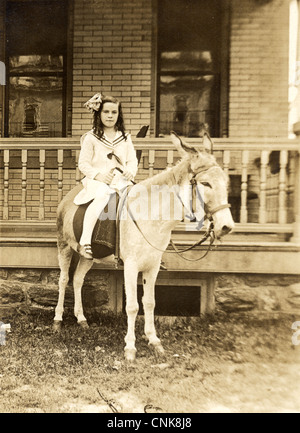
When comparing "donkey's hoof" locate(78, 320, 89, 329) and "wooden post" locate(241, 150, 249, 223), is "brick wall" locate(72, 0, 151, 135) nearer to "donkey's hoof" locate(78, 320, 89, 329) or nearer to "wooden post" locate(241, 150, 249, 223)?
"wooden post" locate(241, 150, 249, 223)

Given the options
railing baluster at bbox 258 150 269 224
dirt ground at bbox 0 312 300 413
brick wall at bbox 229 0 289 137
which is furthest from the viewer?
brick wall at bbox 229 0 289 137

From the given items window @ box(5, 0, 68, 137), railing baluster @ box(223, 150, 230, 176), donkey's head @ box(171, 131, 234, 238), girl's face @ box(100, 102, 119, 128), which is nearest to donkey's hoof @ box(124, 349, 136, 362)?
donkey's head @ box(171, 131, 234, 238)

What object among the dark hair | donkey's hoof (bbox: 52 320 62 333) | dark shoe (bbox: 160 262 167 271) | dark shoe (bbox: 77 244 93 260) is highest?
the dark hair

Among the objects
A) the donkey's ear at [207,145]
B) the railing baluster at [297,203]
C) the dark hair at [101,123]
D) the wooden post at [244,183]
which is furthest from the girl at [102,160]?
the railing baluster at [297,203]

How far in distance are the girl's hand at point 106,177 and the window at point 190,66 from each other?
0.91 metres

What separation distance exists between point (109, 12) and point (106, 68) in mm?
497

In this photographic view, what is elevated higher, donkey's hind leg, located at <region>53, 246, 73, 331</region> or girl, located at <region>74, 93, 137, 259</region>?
girl, located at <region>74, 93, 137, 259</region>

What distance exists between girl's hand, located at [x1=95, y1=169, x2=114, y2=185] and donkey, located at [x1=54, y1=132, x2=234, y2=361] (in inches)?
7.3

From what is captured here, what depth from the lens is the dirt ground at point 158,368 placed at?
3.28m

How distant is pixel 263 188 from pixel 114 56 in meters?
1.78

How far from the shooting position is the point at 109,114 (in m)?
3.40

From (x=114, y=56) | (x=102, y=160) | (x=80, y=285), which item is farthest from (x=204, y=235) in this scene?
(x=114, y=56)

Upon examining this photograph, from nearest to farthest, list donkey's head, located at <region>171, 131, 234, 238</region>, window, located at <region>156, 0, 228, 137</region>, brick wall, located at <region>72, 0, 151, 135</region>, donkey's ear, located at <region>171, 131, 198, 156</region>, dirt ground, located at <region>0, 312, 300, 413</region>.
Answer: donkey's head, located at <region>171, 131, 234, 238</region>, donkey's ear, located at <region>171, 131, 198, 156</region>, dirt ground, located at <region>0, 312, 300, 413</region>, brick wall, located at <region>72, 0, 151, 135</region>, window, located at <region>156, 0, 228, 137</region>

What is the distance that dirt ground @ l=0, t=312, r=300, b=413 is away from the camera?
328 cm
